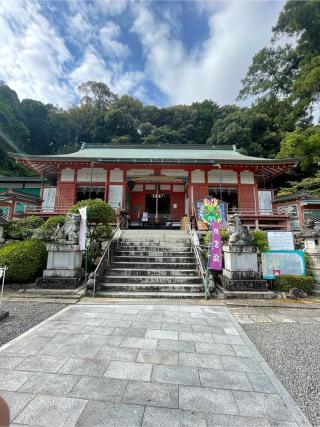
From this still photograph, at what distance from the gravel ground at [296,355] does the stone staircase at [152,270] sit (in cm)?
236

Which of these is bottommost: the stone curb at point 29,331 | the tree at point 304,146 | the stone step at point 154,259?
the stone curb at point 29,331

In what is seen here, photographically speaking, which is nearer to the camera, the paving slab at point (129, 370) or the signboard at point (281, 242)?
the paving slab at point (129, 370)

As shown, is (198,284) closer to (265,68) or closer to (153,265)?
(153,265)

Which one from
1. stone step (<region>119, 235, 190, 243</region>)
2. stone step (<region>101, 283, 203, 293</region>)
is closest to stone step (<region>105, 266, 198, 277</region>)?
stone step (<region>101, 283, 203, 293</region>)

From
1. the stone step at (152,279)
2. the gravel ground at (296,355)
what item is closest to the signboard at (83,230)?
the stone step at (152,279)

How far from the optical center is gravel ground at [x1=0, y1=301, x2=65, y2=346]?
3749 millimetres

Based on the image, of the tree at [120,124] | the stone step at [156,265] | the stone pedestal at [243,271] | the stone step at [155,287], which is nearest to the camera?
the stone pedestal at [243,271]

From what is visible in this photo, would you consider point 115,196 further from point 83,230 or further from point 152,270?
point 152,270

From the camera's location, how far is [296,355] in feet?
10.4

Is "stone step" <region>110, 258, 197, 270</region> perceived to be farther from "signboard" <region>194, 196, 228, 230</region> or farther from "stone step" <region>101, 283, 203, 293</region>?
"signboard" <region>194, 196, 228, 230</region>

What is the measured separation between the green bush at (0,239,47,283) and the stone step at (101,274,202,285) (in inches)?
82.0

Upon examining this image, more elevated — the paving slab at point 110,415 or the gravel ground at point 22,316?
the gravel ground at point 22,316

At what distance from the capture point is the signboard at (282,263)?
6.74 metres

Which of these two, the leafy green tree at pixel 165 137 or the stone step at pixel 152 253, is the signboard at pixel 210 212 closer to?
the stone step at pixel 152 253
